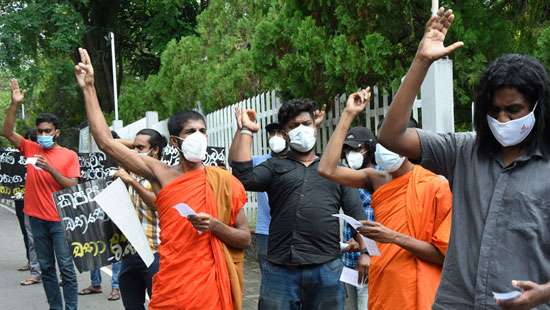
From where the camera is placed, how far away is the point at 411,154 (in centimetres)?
283

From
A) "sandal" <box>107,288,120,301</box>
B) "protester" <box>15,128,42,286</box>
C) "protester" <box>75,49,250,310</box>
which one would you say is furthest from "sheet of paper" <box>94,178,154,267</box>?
"protester" <box>15,128,42,286</box>

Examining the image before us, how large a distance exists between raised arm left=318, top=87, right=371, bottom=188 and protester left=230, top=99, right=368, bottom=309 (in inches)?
26.7

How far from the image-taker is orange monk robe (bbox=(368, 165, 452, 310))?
3830mm

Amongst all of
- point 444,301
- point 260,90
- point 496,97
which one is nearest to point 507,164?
point 496,97

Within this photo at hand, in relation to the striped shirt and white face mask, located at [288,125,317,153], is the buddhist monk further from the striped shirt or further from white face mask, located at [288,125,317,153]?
the striped shirt

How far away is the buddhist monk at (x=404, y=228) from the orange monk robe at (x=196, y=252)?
66 cm

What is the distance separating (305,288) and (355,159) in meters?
1.04

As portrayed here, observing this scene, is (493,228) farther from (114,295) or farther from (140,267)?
(114,295)

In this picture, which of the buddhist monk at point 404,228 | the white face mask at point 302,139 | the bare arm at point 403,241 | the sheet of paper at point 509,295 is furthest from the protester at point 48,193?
Result: the sheet of paper at point 509,295

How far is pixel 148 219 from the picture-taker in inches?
225

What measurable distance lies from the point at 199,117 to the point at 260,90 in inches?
303

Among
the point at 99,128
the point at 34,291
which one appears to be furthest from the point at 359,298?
the point at 34,291

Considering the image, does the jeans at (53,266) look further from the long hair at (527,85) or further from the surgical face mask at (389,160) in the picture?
the long hair at (527,85)

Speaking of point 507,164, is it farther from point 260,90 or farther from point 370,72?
point 260,90
